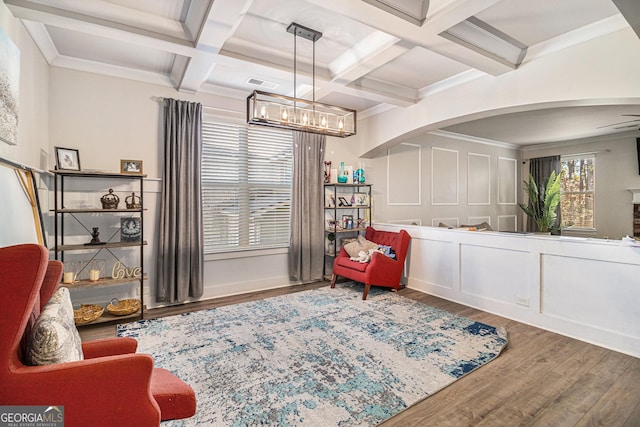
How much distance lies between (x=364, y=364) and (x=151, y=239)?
287 centimetres

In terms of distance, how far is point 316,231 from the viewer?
15.8 feet

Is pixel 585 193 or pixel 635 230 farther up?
pixel 585 193

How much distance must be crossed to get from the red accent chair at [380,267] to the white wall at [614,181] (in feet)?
16.2

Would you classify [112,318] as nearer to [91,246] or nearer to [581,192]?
[91,246]

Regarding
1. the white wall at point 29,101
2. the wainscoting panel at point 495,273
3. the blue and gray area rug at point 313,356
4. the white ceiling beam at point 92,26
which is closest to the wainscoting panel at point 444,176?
the wainscoting panel at point 495,273

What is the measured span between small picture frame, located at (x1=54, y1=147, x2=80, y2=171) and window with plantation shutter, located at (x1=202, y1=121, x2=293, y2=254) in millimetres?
1322

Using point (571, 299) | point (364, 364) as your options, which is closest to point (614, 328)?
point (571, 299)

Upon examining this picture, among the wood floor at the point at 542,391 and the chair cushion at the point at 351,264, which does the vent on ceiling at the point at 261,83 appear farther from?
the wood floor at the point at 542,391

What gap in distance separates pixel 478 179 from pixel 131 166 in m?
6.67

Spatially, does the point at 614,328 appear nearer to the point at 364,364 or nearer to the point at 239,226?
the point at 364,364

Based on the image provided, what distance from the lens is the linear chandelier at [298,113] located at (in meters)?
2.68

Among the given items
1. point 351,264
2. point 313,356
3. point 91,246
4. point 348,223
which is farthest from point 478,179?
point 91,246

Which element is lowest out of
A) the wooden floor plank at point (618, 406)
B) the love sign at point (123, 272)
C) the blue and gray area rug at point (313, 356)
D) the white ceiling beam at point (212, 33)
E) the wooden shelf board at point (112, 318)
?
the wooden floor plank at point (618, 406)

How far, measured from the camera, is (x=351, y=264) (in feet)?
14.0
